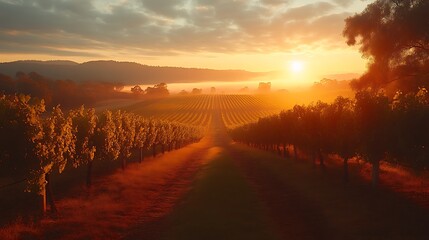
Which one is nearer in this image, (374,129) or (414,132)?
(414,132)

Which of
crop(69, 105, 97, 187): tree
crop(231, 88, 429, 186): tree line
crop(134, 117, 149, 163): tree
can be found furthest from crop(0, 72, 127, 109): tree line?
crop(231, 88, 429, 186): tree line

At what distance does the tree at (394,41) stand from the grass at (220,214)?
1920cm

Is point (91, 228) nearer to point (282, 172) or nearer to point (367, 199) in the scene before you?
point (367, 199)

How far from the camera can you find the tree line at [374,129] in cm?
2377

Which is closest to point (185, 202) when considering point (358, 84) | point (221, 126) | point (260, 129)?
point (358, 84)

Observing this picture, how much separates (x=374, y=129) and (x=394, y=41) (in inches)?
523

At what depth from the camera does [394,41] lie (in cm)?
3691

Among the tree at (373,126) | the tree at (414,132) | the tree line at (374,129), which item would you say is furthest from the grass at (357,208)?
the tree at (414,132)

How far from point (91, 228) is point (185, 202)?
9084mm

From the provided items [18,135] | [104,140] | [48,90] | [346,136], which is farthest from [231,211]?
[48,90]

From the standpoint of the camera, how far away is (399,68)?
38.7 m

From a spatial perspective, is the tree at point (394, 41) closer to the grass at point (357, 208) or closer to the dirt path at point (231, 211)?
the grass at point (357, 208)

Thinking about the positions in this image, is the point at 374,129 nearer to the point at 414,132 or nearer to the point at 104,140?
the point at 414,132

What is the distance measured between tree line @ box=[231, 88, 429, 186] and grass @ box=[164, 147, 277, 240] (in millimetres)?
9652
